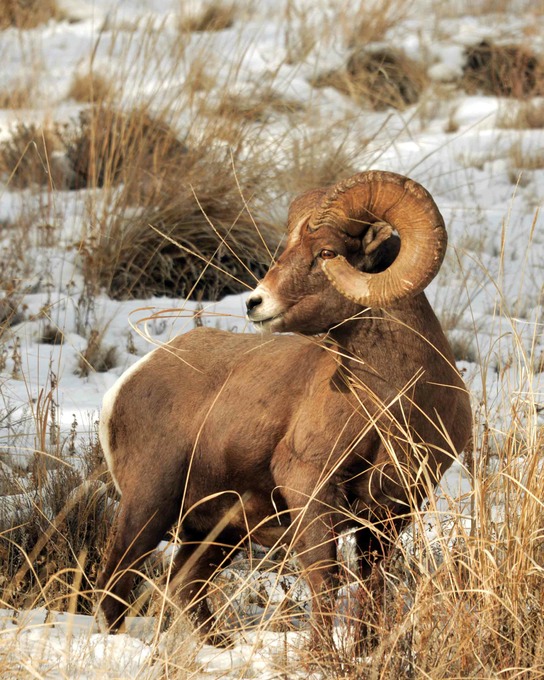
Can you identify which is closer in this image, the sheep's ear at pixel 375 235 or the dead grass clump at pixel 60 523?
the sheep's ear at pixel 375 235

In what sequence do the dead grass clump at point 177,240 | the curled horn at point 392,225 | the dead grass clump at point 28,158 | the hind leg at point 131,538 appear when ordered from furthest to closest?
the dead grass clump at point 28,158, the dead grass clump at point 177,240, the hind leg at point 131,538, the curled horn at point 392,225

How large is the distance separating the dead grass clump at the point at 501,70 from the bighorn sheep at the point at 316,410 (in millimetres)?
8211

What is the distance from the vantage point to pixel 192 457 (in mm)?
4176

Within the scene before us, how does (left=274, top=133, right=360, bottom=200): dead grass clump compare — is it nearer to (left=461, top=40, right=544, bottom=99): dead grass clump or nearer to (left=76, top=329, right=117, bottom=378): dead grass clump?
(left=76, top=329, right=117, bottom=378): dead grass clump

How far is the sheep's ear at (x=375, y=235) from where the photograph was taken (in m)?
3.88

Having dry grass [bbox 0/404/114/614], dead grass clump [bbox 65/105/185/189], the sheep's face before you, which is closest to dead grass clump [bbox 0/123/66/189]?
dead grass clump [bbox 65/105/185/189]

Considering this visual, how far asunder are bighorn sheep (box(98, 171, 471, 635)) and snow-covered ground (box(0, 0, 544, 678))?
8.2 inches

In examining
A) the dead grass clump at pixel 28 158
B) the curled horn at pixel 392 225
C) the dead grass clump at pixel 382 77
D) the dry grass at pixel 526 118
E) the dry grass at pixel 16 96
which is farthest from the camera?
the dead grass clump at pixel 382 77

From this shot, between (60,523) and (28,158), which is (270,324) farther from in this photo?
(28,158)

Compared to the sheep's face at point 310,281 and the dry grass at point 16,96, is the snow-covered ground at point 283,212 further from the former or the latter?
the sheep's face at point 310,281

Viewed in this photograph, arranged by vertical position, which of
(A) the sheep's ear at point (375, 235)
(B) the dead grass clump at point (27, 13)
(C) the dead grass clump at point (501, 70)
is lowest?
(C) the dead grass clump at point (501, 70)

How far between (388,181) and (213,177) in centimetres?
406

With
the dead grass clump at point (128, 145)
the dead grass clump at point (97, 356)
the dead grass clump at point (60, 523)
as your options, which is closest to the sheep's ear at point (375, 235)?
the dead grass clump at point (60, 523)

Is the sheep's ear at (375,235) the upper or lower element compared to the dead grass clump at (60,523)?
upper
